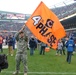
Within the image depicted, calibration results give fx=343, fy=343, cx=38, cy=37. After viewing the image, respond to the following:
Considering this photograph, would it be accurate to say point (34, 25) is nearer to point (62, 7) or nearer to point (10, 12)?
point (62, 7)

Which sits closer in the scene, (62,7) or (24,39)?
(24,39)

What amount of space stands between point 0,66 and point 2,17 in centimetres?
9387

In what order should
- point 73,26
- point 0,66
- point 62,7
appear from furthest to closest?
point 62,7 → point 73,26 → point 0,66

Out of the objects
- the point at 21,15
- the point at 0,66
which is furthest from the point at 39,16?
the point at 21,15

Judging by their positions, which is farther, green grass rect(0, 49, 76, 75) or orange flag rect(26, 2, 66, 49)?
orange flag rect(26, 2, 66, 49)

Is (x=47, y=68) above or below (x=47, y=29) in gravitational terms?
below

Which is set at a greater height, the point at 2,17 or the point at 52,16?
the point at 2,17

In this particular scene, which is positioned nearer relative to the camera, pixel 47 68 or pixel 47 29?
pixel 47 29

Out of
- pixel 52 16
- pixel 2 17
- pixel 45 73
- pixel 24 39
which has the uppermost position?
pixel 2 17

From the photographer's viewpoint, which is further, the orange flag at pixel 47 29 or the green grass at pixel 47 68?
the orange flag at pixel 47 29

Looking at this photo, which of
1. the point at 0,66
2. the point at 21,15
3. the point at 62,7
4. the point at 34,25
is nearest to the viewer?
the point at 0,66

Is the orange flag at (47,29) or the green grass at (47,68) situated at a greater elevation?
the orange flag at (47,29)

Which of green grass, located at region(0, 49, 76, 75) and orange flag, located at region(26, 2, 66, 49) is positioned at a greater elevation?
orange flag, located at region(26, 2, 66, 49)

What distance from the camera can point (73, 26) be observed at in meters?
55.2
